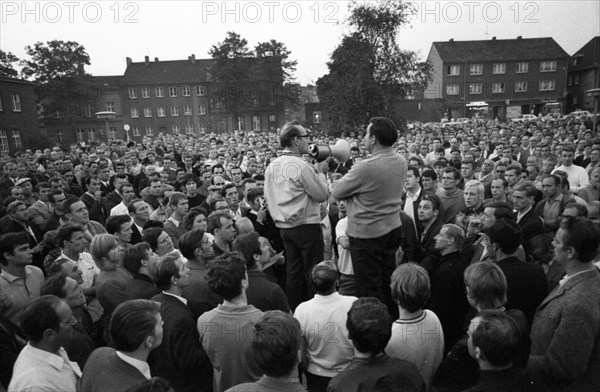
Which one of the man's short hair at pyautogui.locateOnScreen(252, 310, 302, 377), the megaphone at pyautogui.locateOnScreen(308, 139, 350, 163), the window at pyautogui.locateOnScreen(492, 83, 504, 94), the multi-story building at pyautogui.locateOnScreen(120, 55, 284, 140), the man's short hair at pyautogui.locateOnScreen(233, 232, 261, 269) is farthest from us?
the multi-story building at pyautogui.locateOnScreen(120, 55, 284, 140)

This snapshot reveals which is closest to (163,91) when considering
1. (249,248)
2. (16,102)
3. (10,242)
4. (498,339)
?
(16,102)

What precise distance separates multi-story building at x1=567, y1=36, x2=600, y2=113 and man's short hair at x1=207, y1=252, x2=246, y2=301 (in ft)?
226

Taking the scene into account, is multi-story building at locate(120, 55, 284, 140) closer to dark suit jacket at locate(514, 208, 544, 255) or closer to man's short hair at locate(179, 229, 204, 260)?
dark suit jacket at locate(514, 208, 544, 255)

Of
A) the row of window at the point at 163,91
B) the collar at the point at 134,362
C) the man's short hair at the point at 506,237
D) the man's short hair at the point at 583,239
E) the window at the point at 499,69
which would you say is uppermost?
the window at the point at 499,69

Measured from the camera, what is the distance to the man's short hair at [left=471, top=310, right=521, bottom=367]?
220 cm

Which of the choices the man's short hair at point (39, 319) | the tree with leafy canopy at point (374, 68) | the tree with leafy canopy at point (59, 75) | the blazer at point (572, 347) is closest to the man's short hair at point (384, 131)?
the blazer at point (572, 347)

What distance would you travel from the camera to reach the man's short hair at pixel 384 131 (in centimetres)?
365

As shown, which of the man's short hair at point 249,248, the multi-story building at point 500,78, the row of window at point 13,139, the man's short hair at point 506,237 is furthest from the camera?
the multi-story building at point 500,78

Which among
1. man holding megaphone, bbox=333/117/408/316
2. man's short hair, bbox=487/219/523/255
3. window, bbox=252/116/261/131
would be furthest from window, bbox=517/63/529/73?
man's short hair, bbox=487/219/523/255

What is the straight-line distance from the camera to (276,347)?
2199mm

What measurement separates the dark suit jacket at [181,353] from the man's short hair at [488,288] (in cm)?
197

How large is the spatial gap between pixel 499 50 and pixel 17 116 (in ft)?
193

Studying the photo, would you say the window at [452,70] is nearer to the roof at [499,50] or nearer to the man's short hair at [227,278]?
the roof at [499,50]

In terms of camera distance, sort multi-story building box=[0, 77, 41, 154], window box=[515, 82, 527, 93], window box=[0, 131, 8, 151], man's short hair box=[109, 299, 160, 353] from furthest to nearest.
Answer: window box=[515, 82, 527, 93] → window box=[0, 131, 8, 151] → multi-story building box=[0, 77, 41, 154] → man's short hair box=[109, 299, 160, 353]
